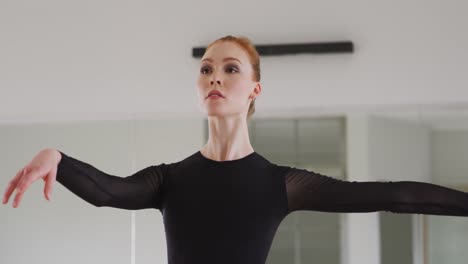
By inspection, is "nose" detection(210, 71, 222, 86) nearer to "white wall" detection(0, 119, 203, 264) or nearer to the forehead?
the forehead

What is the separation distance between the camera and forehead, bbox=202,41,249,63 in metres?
1.42

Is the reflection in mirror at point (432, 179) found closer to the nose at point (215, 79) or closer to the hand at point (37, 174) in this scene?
the nose at point (215, 79)

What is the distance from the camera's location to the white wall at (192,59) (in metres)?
2.96

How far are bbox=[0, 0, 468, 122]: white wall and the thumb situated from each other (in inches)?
73.8

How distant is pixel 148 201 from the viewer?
55.5 inches

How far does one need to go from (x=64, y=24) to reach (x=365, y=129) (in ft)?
4.41

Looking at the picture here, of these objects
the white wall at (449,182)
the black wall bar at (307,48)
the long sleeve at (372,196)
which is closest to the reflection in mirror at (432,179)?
the white wall at (449,182)

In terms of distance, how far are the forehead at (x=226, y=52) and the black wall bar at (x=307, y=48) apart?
1.55 meters

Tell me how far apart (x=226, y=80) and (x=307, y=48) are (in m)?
1.60

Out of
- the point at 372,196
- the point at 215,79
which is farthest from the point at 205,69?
the point at 372,196

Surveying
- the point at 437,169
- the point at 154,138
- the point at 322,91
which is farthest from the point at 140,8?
the point at 437,169

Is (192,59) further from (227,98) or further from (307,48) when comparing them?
(227,98)

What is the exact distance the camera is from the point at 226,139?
142 centimetres

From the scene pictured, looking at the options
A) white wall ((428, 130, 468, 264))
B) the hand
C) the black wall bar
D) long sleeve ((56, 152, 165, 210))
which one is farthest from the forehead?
white wall ((428, 130, 468, 264))
